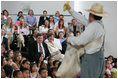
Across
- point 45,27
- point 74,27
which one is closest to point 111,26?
point 74,27

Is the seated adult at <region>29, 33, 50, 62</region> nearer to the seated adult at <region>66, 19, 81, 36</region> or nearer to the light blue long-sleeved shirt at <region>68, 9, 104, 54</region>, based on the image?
the seated adult at <region>66, 19, 81, 36</region>

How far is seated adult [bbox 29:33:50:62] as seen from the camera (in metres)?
7.80

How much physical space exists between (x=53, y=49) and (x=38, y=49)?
0.53m

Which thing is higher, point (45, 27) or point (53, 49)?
point (45, 27)

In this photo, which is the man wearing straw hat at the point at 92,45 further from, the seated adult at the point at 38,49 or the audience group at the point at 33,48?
the seated adult at the point at 38,49

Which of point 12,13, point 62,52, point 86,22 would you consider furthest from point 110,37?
point 86,22

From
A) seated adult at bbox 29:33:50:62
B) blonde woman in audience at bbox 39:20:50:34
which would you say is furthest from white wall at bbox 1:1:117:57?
seated adult at bbox 29:33:50:62

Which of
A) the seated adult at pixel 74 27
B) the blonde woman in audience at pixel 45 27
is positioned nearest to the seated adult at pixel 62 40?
the blonde woman in audience at pixel 45 27

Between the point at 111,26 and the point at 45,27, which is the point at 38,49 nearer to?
the point at 45,27

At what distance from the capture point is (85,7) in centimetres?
1148

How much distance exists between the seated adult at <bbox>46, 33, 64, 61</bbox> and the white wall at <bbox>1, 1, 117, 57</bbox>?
292 cm

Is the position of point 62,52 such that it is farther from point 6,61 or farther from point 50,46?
point 6,61

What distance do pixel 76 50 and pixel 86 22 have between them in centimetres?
48

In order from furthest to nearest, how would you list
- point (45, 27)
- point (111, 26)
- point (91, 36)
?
point (111, 26), point (45, 27), point (91, 36)
